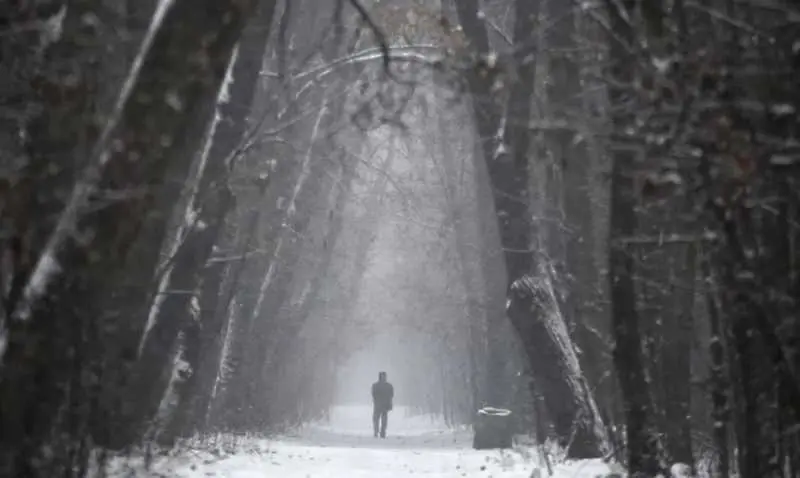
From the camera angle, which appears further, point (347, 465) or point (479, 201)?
point (479, 201)

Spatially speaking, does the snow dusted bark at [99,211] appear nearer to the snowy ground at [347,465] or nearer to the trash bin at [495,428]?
the snowy ground at [347,465]

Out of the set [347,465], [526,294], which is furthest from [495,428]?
[526,294]

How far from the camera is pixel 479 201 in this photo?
2220cm

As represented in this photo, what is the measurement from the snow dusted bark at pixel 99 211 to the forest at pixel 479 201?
0.04 feet

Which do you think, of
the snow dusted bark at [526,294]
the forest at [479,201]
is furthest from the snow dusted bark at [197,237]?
the snow dusted bark at [526,294]

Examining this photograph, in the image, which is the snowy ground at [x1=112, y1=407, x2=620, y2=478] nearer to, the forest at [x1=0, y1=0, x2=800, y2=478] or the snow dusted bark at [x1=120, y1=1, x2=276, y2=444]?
the forest at [x1=0, y1=0, x2=800, y2=478]

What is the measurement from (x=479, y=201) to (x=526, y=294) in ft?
29.4

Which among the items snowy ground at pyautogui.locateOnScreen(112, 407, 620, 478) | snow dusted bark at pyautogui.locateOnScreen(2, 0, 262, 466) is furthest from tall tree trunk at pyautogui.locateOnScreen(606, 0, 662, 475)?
snow dusted bark at pyautogui.locateOnScreen(2, 0, 262, 466)

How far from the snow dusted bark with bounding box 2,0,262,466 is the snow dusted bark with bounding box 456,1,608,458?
23.6 feet

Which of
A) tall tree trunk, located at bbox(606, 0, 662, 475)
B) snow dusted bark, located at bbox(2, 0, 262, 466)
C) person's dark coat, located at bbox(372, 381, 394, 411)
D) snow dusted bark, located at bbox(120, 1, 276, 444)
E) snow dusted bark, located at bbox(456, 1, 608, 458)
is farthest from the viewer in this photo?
person's dark coat, located at bbox(372, 381, 394, 411)

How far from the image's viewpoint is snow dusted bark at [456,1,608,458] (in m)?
13.1

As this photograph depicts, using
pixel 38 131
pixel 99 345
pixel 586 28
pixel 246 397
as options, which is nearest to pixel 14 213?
pixel 38 131

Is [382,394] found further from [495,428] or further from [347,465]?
[347,465]

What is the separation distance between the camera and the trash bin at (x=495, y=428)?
70.8 feet
